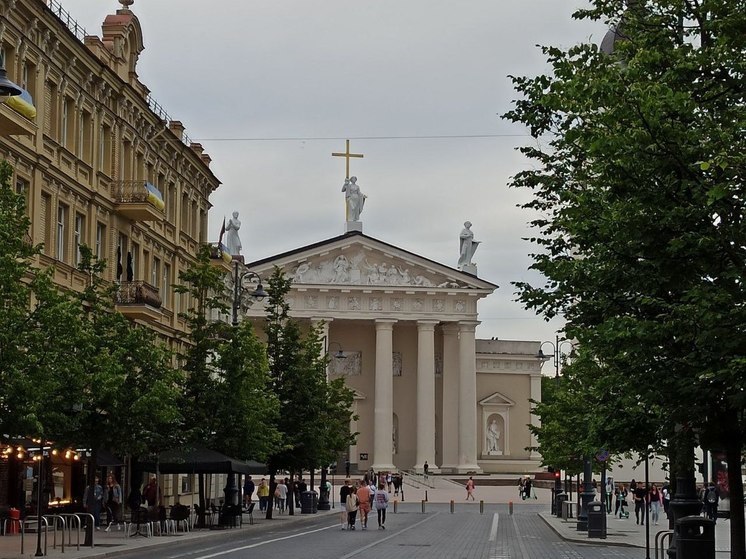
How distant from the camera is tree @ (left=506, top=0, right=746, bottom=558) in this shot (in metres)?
15.5

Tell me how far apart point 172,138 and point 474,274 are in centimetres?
6202

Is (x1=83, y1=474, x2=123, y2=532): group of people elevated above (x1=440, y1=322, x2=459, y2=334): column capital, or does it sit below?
below

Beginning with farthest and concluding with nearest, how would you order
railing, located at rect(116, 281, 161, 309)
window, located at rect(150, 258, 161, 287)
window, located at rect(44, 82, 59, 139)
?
window, located at rect(150, 258, 161, 287)
railing, located at rect(116, 281, 161, 309)
window, located at rect(44, 82, 59, 139)

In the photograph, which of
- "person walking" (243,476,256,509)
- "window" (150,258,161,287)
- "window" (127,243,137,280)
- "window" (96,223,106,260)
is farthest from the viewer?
"person walking" (243,476,256,509)

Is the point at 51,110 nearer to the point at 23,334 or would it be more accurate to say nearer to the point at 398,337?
the point at 23,334

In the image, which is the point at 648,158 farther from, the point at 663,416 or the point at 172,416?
the point at 172,416

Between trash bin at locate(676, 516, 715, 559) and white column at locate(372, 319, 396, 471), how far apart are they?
87225 millimetres

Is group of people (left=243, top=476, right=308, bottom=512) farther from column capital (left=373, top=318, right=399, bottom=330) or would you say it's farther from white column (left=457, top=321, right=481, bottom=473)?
white column (left=457, top=321, right=481, bottom=473)

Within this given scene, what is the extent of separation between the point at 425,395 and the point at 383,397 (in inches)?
129

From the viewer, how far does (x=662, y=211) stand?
16.2m

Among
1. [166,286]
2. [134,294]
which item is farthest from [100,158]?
[166,286]

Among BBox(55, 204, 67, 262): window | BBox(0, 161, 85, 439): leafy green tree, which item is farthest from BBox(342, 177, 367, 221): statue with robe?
BBox(0, 161, 85, 439): leafy green tree

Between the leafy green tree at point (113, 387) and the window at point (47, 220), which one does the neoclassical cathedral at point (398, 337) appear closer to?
the window at point (47, 220)

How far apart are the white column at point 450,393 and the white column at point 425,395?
9.19 ft
